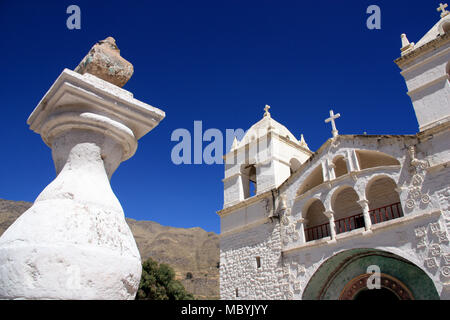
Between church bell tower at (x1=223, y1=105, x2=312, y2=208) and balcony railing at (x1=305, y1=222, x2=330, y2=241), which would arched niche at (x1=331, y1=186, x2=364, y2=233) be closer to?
balcony railing at (x1=305, y1=222, x2=330, y2=241)

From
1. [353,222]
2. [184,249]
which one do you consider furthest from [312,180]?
[184,249]

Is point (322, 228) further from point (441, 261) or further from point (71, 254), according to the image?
point (71, 254)

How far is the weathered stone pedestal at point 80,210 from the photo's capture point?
1.51 m

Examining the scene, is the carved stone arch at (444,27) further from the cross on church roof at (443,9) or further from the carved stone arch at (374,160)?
the carved stone arch at (374,160)

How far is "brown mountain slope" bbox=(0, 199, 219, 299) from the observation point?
170 ft

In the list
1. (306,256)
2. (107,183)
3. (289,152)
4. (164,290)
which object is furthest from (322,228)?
(164,290)

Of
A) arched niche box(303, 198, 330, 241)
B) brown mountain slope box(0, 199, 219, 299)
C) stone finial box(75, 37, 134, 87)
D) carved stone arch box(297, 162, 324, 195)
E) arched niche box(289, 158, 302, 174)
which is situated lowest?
stone finial box(75, 37, 134, 87)

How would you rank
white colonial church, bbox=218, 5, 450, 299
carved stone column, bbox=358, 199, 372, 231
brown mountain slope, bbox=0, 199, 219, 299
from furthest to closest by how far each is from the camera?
1. brown mountain slope, bbox=0, 199, 219, 299
2. carved stone column, bbox=358, 199, 372, 231
3. white colonial church, bbox=218, 5, 450, 299

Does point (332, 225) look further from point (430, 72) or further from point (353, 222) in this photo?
point (430, 72)

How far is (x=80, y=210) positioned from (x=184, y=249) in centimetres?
7929

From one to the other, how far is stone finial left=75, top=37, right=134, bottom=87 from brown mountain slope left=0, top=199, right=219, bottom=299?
153 feet

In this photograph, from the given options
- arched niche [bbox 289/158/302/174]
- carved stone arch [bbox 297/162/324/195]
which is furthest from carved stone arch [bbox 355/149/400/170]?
arched niche [bbox 289/158/302/174]

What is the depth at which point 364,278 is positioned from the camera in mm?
10281

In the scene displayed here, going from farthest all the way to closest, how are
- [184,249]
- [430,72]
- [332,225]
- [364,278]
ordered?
1. [184,249]
2. [332,225]
3. [430,72]
4. [364,278]
